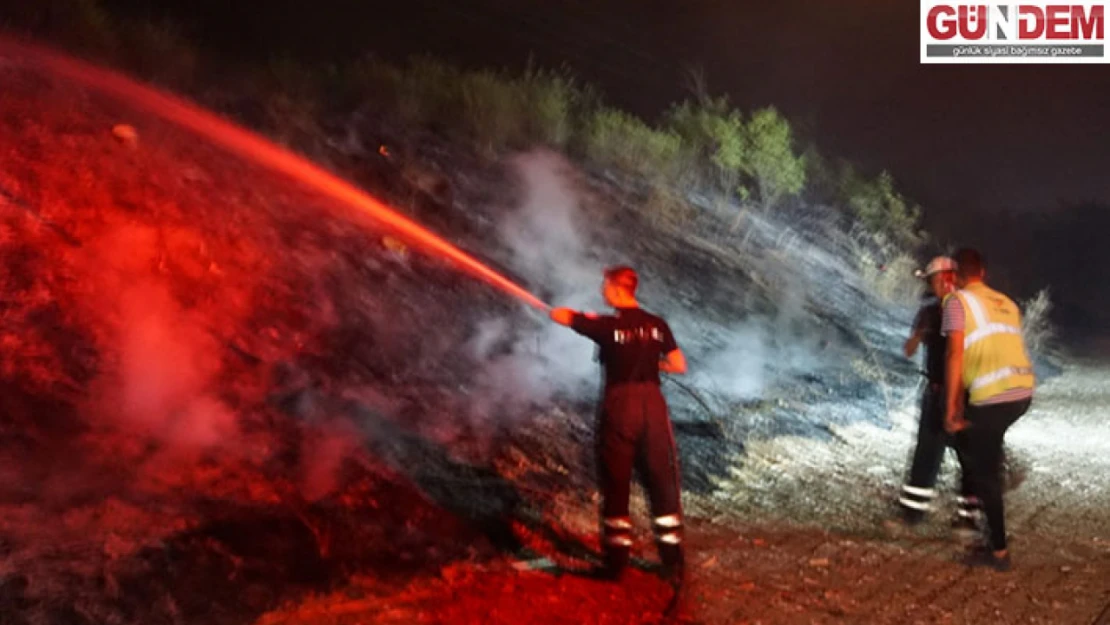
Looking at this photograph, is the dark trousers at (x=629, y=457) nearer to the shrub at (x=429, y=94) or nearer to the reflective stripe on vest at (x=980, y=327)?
the reflective stripe on vest at (x=980, y=327)

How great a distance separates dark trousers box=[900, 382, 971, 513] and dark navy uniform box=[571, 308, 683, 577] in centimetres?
196

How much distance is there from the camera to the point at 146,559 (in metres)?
4.20

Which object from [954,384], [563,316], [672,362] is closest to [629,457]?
[672,362]

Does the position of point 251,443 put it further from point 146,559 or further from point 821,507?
point 821,507

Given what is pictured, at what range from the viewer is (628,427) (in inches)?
181

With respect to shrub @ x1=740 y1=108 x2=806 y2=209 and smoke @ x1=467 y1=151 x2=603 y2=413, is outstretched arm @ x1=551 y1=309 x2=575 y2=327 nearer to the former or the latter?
smoke @ x1=467 y1=151 x2=603 y2=413

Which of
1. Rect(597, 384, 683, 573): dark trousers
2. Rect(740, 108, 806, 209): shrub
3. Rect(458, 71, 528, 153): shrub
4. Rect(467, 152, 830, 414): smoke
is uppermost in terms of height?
Rect(740, 108, 806, 209): shrub

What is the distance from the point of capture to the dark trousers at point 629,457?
4613mm

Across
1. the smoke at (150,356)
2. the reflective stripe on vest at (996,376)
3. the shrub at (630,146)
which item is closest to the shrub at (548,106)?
the shrub at (630,146)

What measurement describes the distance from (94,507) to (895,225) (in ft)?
46.3

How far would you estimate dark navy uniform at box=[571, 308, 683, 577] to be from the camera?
15.1ft

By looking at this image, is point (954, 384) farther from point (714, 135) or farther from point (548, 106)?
point (714, 135)

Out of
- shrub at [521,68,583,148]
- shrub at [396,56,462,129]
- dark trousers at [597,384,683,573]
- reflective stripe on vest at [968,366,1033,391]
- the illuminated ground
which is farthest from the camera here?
shrub at [521,68,583,148]

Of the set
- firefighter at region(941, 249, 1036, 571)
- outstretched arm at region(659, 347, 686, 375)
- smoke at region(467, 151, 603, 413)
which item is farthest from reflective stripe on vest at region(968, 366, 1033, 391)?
smoke at region(467, 151, 603, 413)
